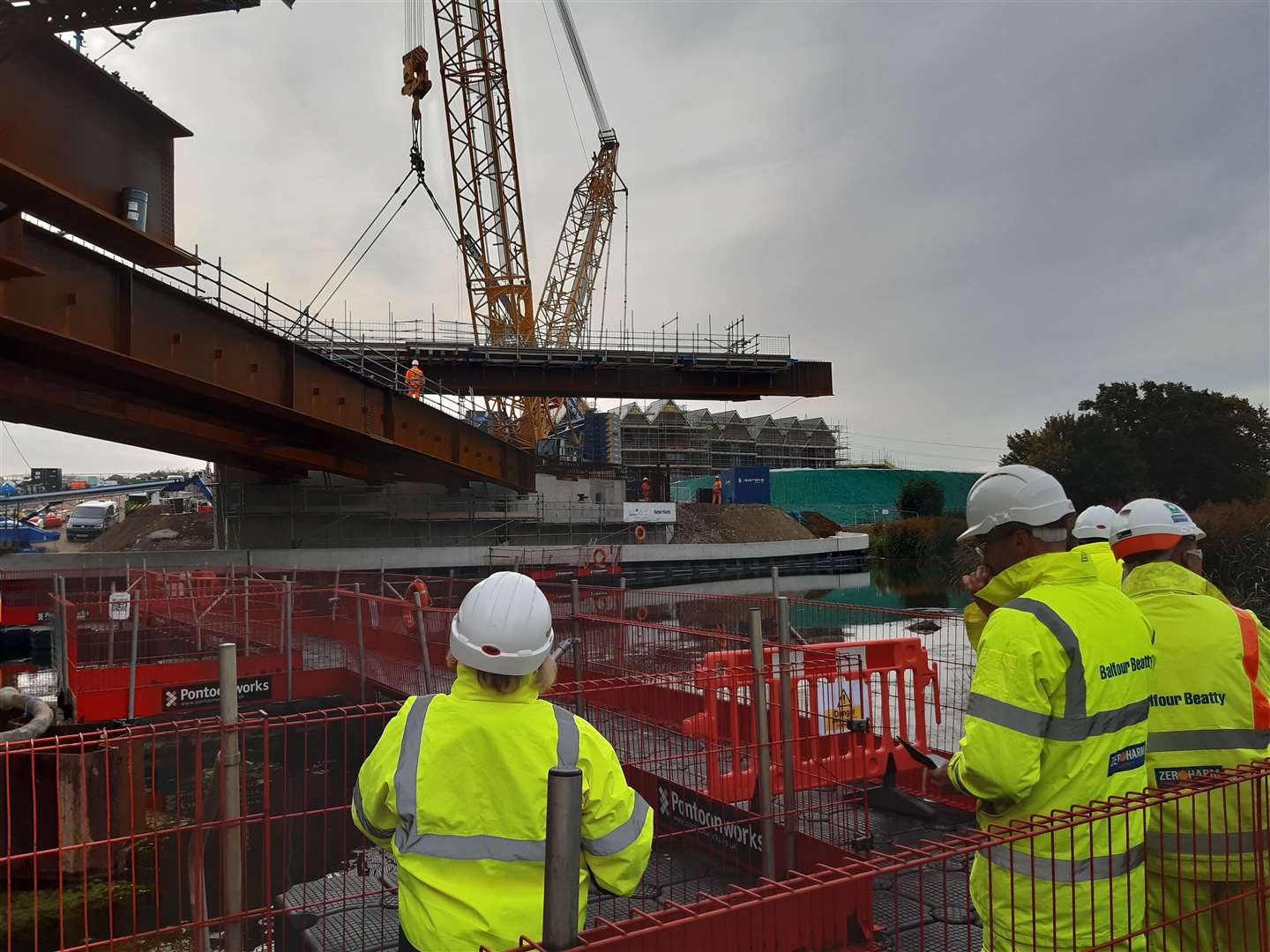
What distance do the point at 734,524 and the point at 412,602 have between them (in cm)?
3764

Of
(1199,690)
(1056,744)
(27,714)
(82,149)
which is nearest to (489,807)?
(1056,744)

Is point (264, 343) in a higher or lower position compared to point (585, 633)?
higher

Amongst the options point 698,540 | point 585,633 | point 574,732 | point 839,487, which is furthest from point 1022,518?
point 839,487

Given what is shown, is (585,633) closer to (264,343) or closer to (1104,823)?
(1104,823)

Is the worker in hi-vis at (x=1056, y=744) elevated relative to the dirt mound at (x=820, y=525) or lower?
elevated

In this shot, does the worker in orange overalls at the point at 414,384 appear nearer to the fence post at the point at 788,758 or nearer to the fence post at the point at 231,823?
the fence post at the point at 788,758

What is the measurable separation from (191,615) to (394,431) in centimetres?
1014

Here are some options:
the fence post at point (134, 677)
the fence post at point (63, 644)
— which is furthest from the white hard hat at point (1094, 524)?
the fence post at point (63, 644)

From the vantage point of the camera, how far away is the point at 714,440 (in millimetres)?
102438

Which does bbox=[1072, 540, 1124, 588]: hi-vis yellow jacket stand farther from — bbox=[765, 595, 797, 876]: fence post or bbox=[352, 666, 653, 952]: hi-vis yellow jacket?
bbox=[352, 666, 653, 952]: hi-vis yellow jacket

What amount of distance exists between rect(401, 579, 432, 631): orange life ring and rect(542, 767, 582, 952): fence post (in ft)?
24.6

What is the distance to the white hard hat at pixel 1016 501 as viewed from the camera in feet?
9.31

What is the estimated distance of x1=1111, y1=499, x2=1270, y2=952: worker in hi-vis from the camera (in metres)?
3.02

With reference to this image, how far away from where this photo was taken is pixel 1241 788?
321cm
